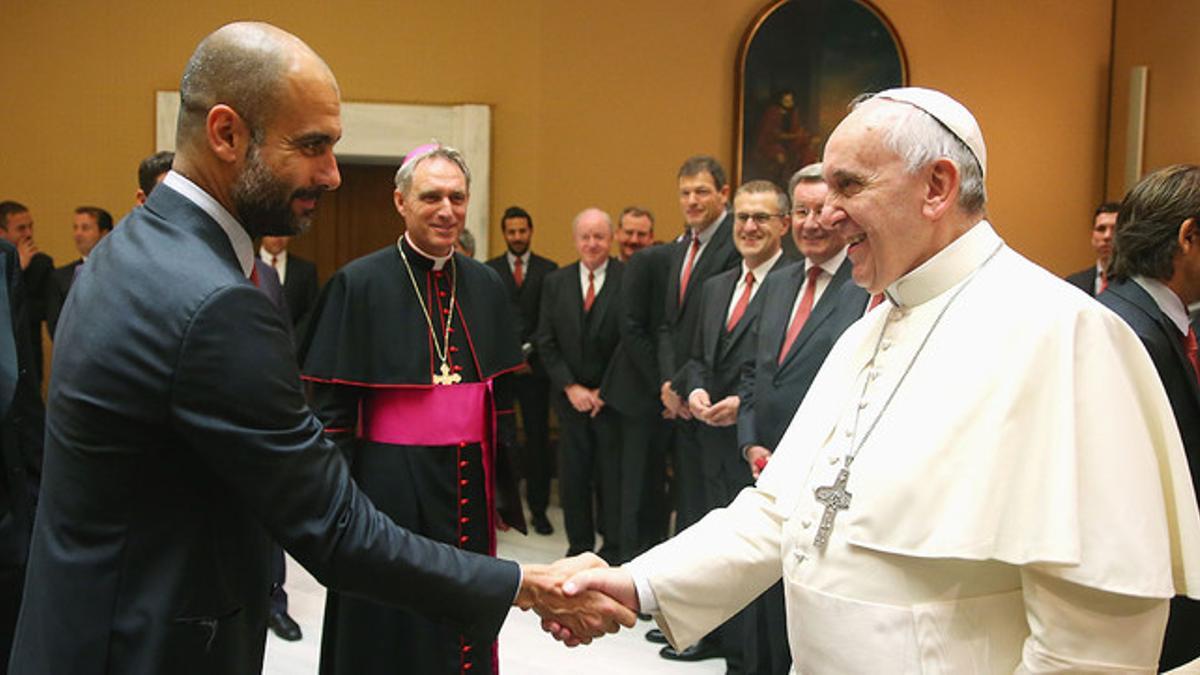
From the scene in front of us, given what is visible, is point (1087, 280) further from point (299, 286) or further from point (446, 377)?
point (299, 286)

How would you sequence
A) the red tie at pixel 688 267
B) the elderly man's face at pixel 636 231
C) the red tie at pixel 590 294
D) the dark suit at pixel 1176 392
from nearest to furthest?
the dark suit at pixel 1176 392 → the red tie at pixel 688 267 → the red tie at pixel 590 294 → the elderly man's face at pixel 636 231

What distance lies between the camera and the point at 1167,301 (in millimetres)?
2672

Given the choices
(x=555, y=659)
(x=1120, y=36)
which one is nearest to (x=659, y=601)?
(x=555, y=659)

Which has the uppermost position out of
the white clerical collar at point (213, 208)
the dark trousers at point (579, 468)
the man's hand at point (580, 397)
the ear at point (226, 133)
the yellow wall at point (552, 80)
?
the yellow wall at point (552, 80)

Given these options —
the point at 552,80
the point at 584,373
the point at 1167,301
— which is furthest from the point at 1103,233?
the point at 552,80

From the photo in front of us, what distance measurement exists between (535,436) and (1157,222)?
481 centimetres

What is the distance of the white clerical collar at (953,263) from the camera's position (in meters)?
1.93

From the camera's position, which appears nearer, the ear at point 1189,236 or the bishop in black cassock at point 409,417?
the ear at point 1189,236

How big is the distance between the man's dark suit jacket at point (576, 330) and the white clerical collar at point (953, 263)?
3.97 m

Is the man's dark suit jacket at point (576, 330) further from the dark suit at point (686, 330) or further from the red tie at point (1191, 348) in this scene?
the red tie at point (1191, 348)

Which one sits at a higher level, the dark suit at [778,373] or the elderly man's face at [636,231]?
the elderly man's face at [636,231]

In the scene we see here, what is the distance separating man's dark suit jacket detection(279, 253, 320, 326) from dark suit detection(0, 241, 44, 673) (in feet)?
13.6

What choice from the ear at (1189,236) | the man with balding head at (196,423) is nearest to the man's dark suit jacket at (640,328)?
the ear at (1189,236)

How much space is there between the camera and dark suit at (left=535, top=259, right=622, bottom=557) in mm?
6102
